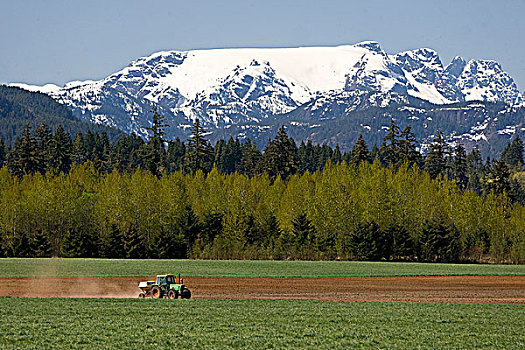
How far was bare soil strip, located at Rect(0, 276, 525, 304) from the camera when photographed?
4634 centimetres

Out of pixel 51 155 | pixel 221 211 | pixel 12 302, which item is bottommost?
pixel 12 302

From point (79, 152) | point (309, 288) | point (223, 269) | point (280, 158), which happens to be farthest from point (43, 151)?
point (309, 288)

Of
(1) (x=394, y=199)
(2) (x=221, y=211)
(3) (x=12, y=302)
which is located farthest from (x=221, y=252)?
(3) (x=12, y=302)

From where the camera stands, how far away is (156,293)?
4309 centimetres

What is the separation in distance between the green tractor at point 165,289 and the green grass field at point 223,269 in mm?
19297

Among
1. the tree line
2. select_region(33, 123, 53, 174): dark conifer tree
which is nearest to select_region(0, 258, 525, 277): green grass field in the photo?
the tree line

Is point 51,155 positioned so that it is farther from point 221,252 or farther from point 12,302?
point 12,302

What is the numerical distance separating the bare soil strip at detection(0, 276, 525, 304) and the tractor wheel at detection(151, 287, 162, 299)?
3.46 meters

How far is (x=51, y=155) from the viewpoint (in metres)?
149

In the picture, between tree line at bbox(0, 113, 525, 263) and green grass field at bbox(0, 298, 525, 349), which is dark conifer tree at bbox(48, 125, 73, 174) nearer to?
tree line at bbox(0, 113, 525, 263)

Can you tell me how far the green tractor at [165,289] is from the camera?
4216cm

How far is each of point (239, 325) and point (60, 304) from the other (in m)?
12.2

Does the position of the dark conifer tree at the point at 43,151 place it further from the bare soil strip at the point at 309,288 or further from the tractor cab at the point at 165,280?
the tractor cab at the point at 165,280

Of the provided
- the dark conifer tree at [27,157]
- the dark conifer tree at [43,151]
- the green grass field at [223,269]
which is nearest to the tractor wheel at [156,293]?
the green grass field at [223,269]
